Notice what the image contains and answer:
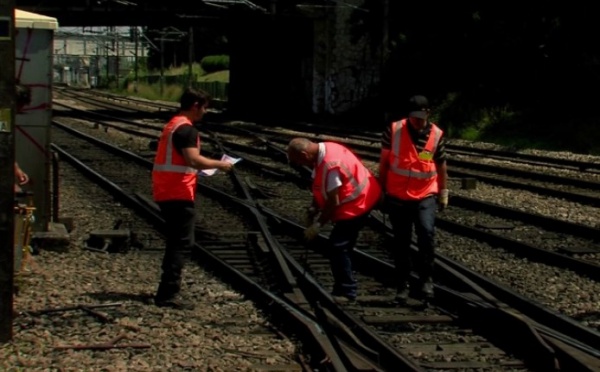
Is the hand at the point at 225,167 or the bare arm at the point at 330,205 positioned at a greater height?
the hand at the point at 225,167

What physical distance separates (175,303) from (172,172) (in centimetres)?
109

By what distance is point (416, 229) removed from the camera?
9.39 meters

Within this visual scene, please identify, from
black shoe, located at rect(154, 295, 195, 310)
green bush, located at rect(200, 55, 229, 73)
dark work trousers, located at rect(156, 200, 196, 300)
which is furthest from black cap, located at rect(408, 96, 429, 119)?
green bush, located at rect(200, 55, 229, 73)

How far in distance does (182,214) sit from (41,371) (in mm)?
2471

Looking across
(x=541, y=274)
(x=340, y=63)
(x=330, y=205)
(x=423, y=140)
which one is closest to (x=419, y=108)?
(x=423, y=140)

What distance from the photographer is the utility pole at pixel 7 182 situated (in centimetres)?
771

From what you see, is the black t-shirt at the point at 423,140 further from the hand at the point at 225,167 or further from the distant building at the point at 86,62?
the distant building at the point at 86,62

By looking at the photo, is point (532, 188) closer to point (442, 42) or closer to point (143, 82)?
point (442, 42)

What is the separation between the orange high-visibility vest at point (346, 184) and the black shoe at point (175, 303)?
1.40 meters

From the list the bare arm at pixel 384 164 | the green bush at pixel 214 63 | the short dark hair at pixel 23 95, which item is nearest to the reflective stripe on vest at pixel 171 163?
the bare arm at pixel 384 164

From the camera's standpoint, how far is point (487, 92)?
40.1 metres

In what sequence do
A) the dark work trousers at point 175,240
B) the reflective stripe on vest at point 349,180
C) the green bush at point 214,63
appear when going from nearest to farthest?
the reflective stripe on vest at point 349,180 → the dark work trousers at point 175,240 → the green bush at point 214,63

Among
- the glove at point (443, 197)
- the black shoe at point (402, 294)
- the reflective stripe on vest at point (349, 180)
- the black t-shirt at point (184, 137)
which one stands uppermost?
the black t-shirt at point (184, 137)

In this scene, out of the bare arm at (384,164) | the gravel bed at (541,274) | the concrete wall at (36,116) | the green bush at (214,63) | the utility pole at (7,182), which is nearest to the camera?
the utility pole at (7,182)
